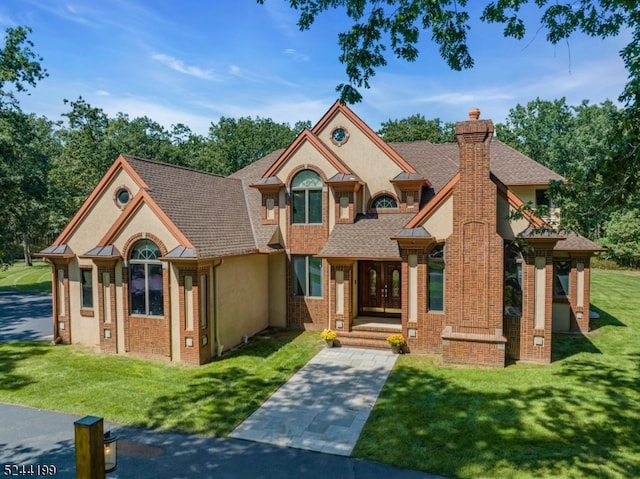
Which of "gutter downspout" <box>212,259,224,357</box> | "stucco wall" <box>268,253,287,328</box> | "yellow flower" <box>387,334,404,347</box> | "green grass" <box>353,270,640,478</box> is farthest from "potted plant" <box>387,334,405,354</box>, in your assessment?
"gutter downspout" <box>212,259,224,357</box>

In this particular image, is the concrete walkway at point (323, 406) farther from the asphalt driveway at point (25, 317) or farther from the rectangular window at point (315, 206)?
the asphalt driveway at point (25, 317)

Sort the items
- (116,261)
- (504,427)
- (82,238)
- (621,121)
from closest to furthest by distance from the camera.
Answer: (621,121) < (504,427) < (116,261) < (82,238)

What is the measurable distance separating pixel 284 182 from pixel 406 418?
1079cm

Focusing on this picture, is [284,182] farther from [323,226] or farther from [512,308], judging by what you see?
[512,308]

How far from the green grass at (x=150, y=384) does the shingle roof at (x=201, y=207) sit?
12.0ft

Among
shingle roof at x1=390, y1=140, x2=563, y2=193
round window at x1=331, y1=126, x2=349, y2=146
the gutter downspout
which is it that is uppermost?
round window at x1=331, y1=126, x2=349, y2=146

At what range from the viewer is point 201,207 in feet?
50.2

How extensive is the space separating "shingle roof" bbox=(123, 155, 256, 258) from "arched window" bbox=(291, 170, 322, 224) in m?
2.24

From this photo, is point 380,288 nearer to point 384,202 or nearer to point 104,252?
point 384,202

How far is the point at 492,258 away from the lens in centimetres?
1249

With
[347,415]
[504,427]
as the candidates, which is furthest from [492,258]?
[347,415]

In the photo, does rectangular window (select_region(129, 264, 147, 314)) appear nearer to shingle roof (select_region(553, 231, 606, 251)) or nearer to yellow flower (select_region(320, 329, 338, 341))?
yellow flower (select_region(320, 329, 338, 341))

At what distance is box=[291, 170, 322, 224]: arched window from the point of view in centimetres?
1681

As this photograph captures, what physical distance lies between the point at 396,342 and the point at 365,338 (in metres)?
Answer: 1.53
